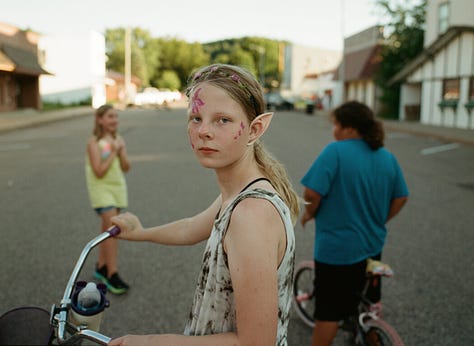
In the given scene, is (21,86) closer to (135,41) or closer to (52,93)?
(52,93)

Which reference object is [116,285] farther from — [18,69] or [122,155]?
[18,69]

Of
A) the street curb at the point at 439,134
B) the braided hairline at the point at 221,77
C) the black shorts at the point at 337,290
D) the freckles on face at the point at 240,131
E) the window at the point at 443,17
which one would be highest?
the window at the point at 443,17

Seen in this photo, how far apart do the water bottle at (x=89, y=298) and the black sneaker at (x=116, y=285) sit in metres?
3.24

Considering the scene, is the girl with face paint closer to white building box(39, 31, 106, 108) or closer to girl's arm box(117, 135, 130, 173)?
girl's arm box(117, 135, 130, 173)

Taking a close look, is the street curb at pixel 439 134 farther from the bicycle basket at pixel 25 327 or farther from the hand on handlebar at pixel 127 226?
the bicycle basket at pixel 25 327

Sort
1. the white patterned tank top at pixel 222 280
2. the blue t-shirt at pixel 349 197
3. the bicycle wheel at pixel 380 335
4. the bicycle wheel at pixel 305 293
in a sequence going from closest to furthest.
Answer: the white patterned tank top at pixel 222 280 < the bicycle wheel at pixel 380 335 < the blue t-shirt at pixel 349 197 < the bicycle wheel at pixel 305 293

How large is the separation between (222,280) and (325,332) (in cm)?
192

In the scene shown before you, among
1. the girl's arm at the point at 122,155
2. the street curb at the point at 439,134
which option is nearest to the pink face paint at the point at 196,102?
the girl's arm at the point at 122,155

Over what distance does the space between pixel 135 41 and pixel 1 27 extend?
245 feet

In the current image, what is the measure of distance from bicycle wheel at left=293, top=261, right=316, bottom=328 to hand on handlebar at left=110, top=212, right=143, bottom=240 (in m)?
2.29

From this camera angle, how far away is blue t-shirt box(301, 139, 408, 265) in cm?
323

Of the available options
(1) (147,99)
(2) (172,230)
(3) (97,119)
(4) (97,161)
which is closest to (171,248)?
(4) (97,161)

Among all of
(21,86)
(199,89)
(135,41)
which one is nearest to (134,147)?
(199,89)

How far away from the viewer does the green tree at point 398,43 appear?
31.8 metres
